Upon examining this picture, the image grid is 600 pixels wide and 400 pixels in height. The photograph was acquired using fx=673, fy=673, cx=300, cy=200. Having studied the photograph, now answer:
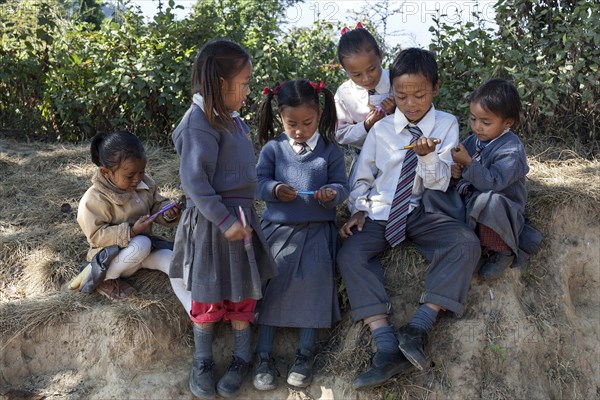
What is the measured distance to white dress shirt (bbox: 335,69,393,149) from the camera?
3.97 meters

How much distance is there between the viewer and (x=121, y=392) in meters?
3.42

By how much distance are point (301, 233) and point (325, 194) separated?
28 centimetres

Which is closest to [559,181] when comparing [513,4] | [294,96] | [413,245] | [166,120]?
[413,245]

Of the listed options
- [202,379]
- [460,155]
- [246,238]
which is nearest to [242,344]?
[202,379]

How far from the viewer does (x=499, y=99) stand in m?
3.52

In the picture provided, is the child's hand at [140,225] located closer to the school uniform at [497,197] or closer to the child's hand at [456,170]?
the school uniform at [497,197]

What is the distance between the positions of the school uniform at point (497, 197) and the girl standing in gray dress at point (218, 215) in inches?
40.1

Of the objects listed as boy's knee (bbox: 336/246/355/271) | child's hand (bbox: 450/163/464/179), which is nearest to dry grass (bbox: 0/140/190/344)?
boy's knee (bbox: 336/246/355/271)

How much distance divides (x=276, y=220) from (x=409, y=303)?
0.84 m

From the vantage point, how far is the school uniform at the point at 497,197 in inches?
133

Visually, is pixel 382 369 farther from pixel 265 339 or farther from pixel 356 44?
pixel 356 44

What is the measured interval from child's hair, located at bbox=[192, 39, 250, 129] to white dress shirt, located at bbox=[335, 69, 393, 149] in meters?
1.02

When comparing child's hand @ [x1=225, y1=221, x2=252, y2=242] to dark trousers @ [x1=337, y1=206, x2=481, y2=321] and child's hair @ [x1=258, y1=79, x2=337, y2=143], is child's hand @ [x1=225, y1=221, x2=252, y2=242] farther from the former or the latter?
child's hair @ [x1=258, y1=79, x2=337, y2=143]

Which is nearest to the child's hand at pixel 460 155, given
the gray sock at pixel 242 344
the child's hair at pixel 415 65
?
the child's hair at pixel 415 65
